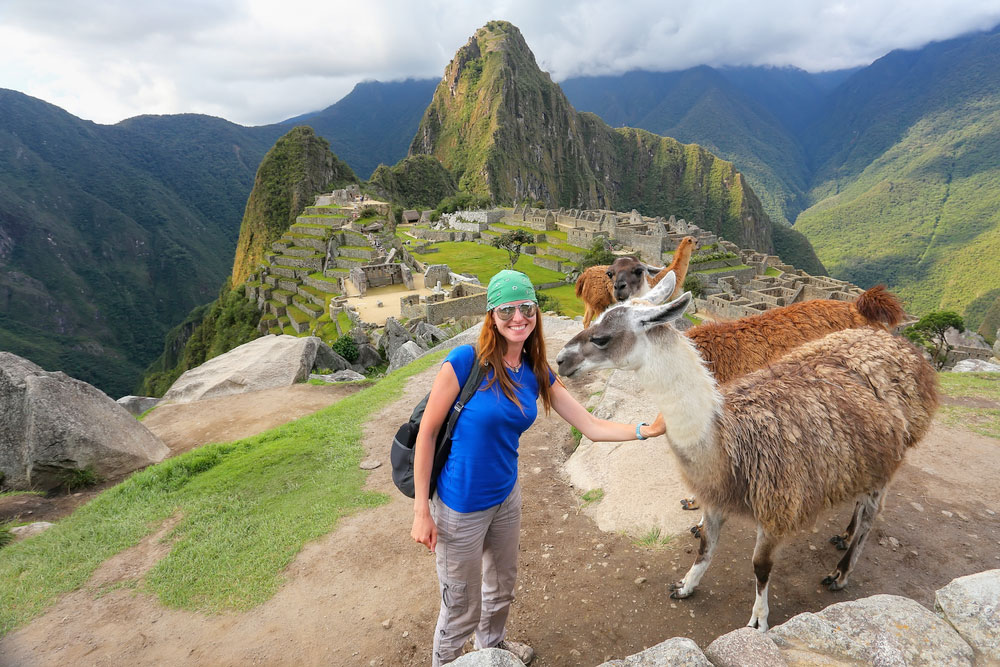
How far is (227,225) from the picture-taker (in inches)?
5059

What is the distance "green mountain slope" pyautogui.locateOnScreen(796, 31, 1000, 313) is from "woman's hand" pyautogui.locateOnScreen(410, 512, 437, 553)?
84335 millimetres

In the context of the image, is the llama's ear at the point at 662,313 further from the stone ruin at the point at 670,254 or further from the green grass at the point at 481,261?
the green grass at the point at 481,261

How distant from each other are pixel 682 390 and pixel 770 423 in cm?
80

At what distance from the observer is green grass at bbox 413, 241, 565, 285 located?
38.2m

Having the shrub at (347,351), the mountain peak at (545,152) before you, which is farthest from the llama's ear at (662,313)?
the mountain peak at (545,152)

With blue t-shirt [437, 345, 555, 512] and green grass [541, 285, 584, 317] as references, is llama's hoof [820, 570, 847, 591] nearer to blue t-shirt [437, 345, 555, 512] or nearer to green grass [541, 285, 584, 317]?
blue t-shirt [437, 345, 555, 512]

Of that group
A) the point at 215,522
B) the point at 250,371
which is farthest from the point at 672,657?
the point at 250,371

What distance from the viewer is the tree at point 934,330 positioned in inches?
972

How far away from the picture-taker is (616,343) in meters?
2.92

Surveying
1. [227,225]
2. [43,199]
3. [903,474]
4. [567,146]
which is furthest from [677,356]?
[567,146]

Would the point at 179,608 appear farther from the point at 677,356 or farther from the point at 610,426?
the point at 677,356

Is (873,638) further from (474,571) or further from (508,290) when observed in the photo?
(508,290)

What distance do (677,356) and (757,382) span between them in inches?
42.9

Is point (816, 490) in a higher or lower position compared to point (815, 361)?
lower
